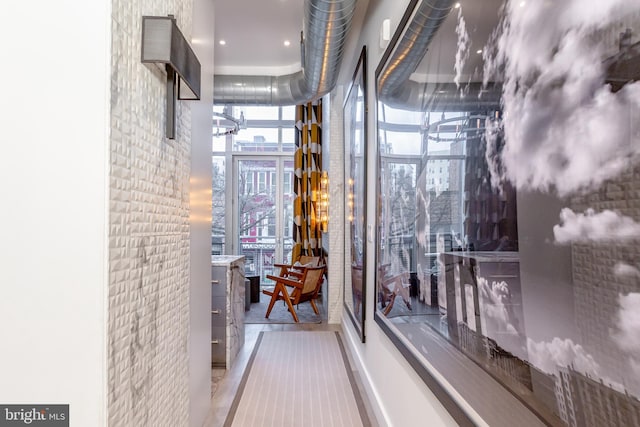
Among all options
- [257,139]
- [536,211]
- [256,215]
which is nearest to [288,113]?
[257,139]

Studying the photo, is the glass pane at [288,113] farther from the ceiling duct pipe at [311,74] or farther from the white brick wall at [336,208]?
the white brick wall at [336,208]

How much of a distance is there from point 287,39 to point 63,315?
4.04 meters

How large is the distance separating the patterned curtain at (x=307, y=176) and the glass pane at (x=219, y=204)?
1.37 meters

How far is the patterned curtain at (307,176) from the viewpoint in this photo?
20.6ft

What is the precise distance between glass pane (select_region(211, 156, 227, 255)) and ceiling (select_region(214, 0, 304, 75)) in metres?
2.14

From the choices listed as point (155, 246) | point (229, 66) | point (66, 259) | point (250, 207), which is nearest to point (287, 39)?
point (229, 66)

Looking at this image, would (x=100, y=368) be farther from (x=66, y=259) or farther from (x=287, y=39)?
(x=287, y=39)

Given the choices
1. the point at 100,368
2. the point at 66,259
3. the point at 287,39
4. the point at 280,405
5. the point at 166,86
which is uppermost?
the point at 287,39

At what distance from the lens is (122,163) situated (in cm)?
91

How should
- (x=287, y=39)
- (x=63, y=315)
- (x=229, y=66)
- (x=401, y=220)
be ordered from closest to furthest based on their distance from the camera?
1. (x=63, y=315)
2. (x=401, y=220)
3. (x=287, y=39)
4. (x=229, y=66)

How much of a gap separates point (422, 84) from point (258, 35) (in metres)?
3.31

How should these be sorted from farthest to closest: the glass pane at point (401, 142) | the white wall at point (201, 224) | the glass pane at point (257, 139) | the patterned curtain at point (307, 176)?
the glass pane at point (257, 139), the patterned curtain at point (307, 176), the white wall at point (201, 224), the glass pane at point (401, 142)

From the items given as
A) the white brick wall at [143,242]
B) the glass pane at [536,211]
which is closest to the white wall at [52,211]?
the white brick wall at [143,242]

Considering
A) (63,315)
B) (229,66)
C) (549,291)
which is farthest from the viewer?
(229,66)
